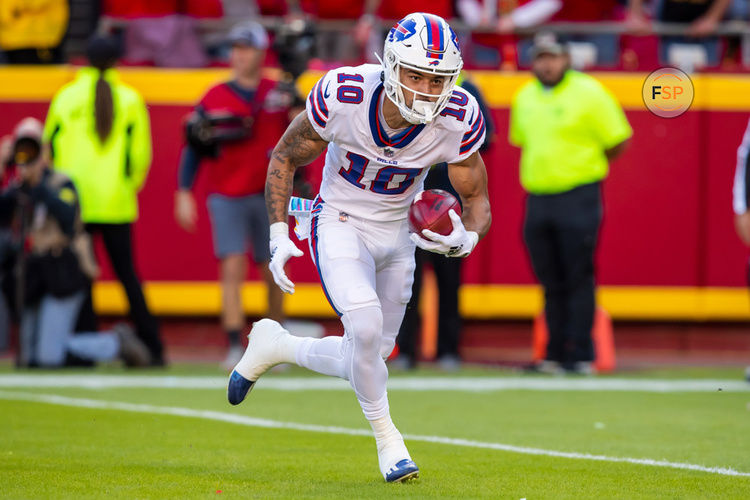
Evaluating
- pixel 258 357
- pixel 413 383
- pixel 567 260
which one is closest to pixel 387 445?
pixel 258 357

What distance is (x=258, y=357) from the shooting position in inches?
245

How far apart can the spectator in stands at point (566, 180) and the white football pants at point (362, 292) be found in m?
4.57

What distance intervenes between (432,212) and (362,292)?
16.6 inches

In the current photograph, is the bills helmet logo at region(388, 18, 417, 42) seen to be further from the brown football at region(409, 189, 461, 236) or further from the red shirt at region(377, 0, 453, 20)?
the red shirt at region(377, 0, 453, 20)

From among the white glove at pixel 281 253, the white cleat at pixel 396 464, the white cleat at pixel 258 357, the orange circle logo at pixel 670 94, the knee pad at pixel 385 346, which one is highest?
the orange circle logo at pixel 670 94

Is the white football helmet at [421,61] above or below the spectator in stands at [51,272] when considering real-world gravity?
above

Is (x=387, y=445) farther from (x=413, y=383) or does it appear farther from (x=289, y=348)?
(x=413, y=383)

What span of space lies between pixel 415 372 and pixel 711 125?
152 inches

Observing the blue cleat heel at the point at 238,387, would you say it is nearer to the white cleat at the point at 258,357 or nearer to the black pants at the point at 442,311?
the white cleat at the point at 258,357

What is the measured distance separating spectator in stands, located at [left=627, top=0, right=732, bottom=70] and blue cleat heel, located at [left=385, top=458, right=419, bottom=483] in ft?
24.9

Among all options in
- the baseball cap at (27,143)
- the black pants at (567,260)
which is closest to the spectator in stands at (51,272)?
the baseball cap at (27,143)

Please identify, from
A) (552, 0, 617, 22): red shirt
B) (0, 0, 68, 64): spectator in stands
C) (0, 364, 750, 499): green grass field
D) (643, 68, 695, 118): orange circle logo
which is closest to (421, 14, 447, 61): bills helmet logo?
(0, 364, 750, 499): green grass field

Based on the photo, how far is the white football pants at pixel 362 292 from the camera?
18.2 ft

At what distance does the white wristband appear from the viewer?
5.81 meters
